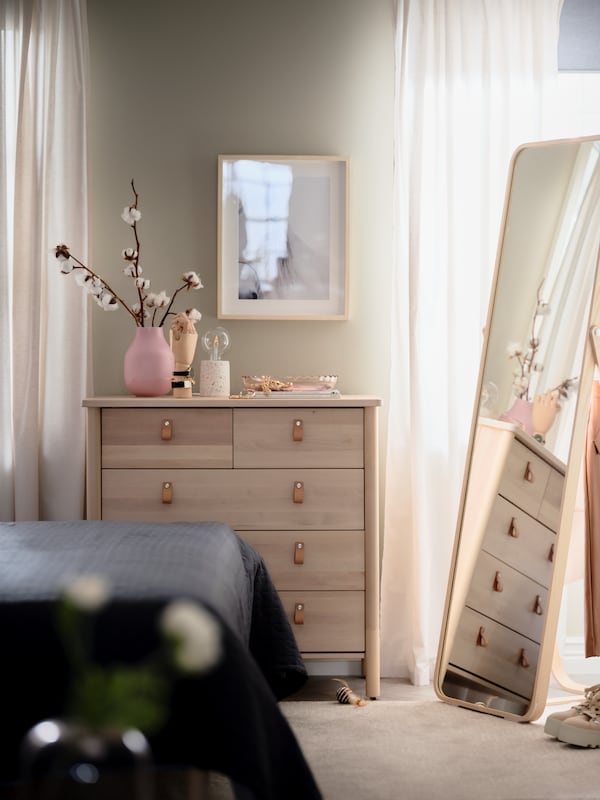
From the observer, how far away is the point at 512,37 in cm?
331

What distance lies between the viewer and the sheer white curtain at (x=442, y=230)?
130 inches

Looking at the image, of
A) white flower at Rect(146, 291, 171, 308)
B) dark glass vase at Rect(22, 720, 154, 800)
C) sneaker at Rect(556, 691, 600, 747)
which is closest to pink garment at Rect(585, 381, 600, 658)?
sneaker at Rect(556, 691, 600, 747)

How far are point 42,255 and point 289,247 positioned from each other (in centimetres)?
98

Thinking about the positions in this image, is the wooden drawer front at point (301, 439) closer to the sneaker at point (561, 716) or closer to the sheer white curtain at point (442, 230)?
the sheer white curtain at point (442, 230)

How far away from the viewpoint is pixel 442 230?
10.9ft

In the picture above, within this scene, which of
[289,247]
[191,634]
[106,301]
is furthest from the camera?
[289,247]

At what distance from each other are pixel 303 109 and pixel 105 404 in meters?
1.47

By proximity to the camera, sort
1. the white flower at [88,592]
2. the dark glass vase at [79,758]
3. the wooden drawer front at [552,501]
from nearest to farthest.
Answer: the dark glass vase at [79,758], the white flower at [88,592], the wooden drawer front at [552,501]

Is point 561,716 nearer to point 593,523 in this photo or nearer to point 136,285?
point 593,523

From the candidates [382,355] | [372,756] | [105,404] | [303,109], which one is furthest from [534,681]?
[303,109]

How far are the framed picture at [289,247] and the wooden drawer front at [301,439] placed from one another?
0.60 meters

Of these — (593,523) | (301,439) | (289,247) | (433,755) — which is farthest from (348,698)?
(289,247)

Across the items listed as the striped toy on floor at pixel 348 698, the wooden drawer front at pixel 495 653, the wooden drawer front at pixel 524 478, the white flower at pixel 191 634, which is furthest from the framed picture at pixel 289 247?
the white flower at pixel 191 634

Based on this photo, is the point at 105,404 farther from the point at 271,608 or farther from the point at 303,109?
the point at 303,109
